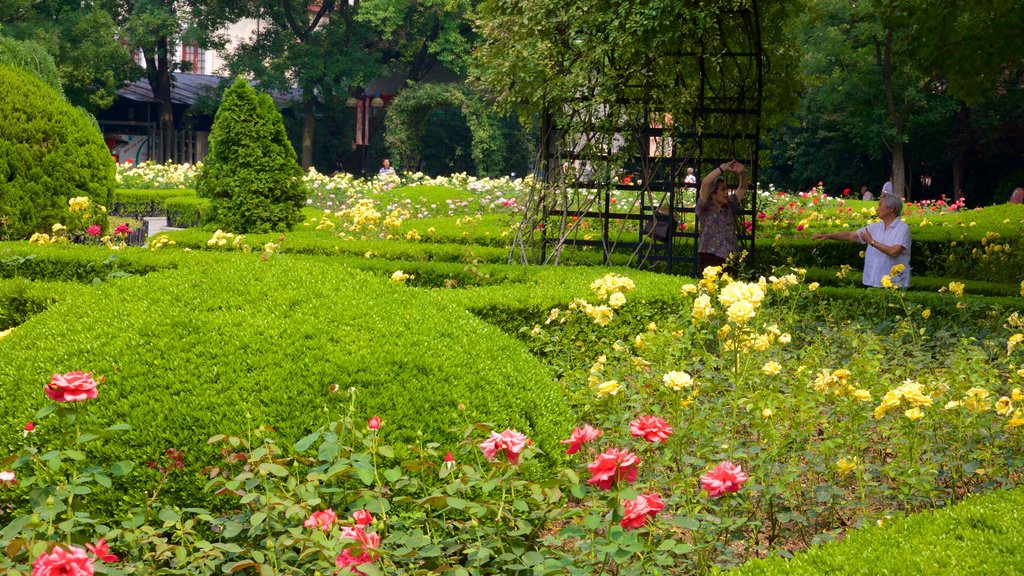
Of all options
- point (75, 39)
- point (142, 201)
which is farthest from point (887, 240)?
point (75, 39)

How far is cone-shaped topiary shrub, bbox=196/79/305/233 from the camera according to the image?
12258 mm

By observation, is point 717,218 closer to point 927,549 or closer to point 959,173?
point 927,549

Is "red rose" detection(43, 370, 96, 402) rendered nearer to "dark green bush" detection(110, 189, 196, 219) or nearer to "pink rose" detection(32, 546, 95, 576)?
"pink rose" detection(32, 546, 95, 576)

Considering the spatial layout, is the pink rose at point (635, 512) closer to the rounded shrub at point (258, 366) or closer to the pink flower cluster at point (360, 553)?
the pink flower cluster at point (360, 553)

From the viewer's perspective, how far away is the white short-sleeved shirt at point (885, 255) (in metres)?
7.21

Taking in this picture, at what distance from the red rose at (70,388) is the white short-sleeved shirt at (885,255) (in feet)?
19.3

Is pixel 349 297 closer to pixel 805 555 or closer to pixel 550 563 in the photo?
pixel 550 563

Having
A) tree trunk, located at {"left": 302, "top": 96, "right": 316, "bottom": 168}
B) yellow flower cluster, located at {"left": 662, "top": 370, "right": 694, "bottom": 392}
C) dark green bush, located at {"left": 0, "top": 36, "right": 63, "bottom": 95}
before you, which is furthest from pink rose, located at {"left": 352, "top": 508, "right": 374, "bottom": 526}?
tree trunk, located at {"left": 302, "top": 96, "right": 316, "bottom": 168}

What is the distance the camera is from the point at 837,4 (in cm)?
2645

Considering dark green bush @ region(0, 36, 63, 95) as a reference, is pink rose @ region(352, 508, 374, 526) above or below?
below

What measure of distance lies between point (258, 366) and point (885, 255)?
5.53 meters

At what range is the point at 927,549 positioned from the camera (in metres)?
2.77

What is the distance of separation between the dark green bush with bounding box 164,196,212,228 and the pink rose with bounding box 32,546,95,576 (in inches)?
592

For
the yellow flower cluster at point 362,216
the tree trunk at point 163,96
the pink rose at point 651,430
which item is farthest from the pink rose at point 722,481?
the tree trunk at point 163,96
